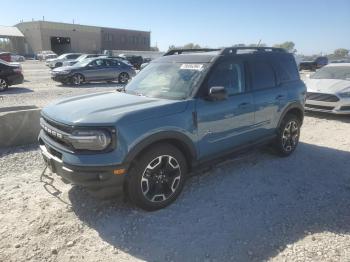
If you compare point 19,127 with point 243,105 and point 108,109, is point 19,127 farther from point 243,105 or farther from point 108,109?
point 243,105

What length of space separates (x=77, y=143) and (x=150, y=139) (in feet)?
2.59

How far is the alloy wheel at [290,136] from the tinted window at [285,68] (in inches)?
32.9

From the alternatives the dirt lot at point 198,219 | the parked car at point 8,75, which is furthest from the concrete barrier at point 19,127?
the parked car at point 8,75

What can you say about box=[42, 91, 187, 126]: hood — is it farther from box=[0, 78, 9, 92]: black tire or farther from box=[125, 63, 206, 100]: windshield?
box=[0, 78, 9, 92]: black tire

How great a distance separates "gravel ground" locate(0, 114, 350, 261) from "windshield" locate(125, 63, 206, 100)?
55.1 inches

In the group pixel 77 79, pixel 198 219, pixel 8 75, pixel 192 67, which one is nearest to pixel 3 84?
pixel 8 75

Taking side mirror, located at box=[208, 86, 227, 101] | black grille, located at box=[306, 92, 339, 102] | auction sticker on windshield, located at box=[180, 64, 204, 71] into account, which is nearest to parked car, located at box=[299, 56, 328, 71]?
black grille, located at box=[306, 92, 339, 102]

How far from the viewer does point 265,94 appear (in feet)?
17.1

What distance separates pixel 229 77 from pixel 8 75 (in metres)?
13.1

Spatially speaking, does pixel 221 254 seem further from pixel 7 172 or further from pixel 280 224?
pixel 7 172

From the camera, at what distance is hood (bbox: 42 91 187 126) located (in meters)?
3.48

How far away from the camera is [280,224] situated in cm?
375

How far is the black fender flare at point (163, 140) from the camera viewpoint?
3529mm

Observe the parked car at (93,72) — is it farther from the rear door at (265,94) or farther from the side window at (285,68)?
the rear door at (265,94)
